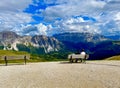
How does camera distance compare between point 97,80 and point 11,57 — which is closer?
point 97,80

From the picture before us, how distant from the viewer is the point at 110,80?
21.2 meters

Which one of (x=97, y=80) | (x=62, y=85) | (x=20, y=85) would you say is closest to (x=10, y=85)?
(x=20, y=85)

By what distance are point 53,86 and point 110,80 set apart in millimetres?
4583

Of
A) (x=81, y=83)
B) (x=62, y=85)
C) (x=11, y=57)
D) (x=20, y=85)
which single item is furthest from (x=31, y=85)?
(x=11, y=57)

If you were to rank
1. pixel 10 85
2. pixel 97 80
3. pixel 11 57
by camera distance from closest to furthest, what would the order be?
pixel 10 85 → pixel 97 80 → pixel 11 57

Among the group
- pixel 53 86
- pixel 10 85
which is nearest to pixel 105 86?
pixel 53 86

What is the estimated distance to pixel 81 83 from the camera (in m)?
20.1

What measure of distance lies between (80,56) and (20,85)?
20.8m

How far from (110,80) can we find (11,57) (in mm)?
20230

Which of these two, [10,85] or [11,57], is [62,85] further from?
[11,57]

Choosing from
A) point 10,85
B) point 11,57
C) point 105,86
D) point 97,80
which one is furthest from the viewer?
point 11,57

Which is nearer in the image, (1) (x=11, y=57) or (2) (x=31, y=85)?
(2) (x=31, y=85)

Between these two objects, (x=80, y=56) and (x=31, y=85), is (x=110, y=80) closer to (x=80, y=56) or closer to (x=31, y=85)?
(x=31, y=85)

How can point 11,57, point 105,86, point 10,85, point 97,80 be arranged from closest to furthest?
point 105,86
point 10,85
point 97,80
point 11,57
